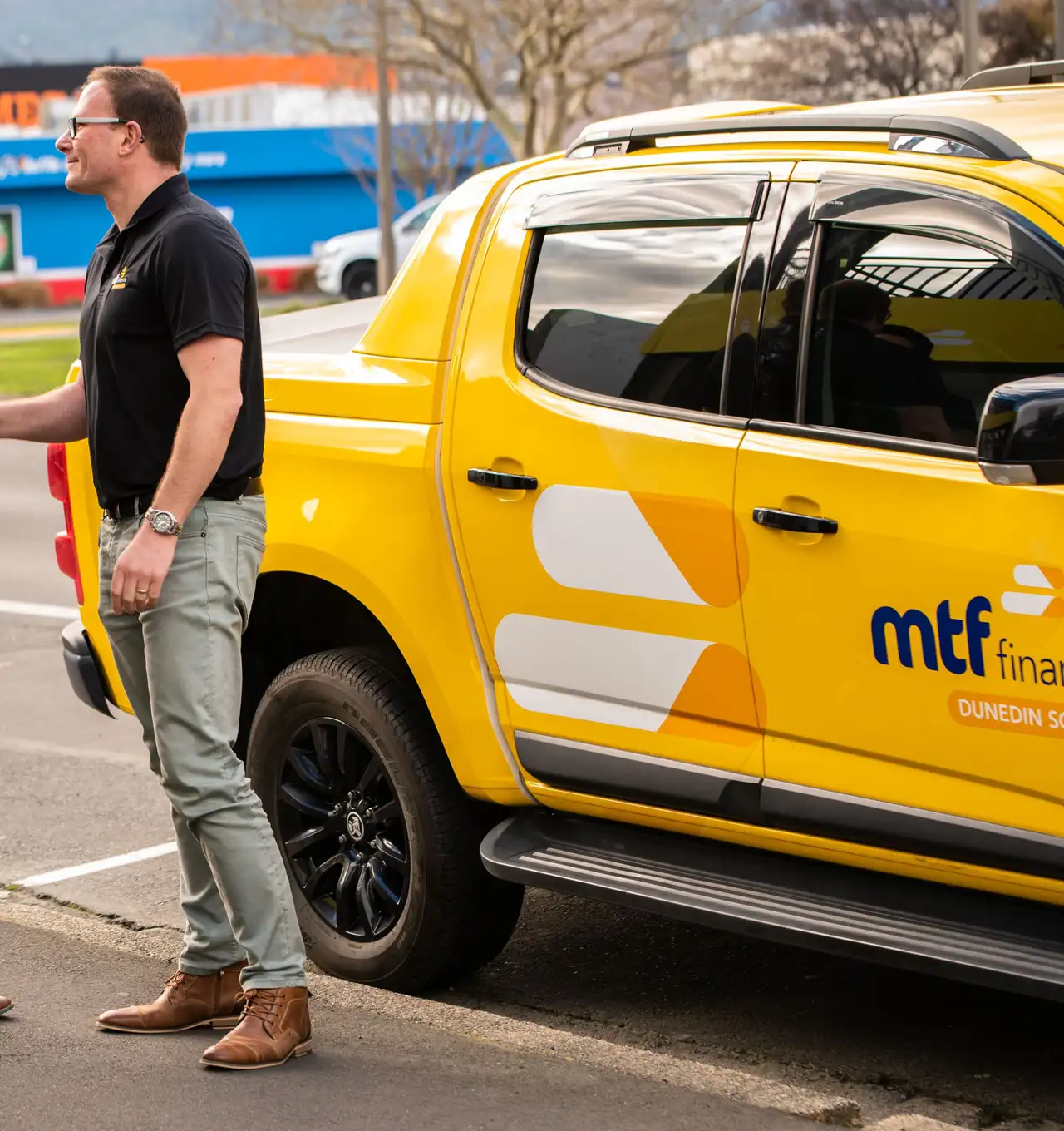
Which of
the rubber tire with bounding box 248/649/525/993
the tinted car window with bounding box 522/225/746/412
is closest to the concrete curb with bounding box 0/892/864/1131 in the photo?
the rubber tire with bounding box 248/649/525/993

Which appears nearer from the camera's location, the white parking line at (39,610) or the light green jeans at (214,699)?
the light green jeans at (214,699)

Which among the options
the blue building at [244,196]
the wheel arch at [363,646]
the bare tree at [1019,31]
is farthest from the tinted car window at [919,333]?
the blue building at [244,196]

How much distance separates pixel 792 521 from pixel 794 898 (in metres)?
0.77

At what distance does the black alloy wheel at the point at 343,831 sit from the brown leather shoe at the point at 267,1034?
63 centimetres

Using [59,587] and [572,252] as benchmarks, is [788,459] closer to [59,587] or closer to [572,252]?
[572,252]

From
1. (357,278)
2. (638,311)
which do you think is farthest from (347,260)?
(638,311)

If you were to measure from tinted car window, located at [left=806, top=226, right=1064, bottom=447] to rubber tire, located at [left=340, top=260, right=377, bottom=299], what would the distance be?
3514cm

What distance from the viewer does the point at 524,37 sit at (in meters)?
31.3

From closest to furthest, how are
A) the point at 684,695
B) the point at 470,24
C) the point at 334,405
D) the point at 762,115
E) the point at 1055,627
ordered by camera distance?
the point at 1055,627
the point at 684,695
the point at 762,115
the point at 334,405
the point at 470,24

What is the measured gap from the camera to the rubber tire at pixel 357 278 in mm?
39062

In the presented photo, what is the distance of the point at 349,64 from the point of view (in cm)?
4803

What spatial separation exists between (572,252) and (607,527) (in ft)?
2.31

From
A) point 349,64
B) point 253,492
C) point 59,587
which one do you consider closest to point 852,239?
point 253,492

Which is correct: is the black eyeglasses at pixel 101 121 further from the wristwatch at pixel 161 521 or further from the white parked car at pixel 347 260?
the white parked car at pixel 347 260
